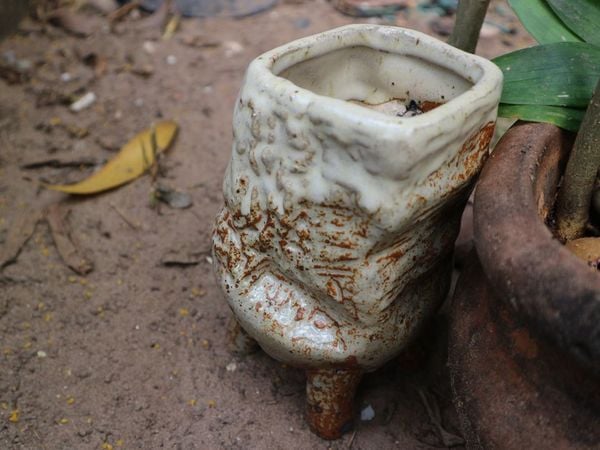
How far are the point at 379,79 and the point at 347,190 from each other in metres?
0.38

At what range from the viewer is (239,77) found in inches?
106

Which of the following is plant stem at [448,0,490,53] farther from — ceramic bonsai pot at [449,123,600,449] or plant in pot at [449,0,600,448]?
ceramic bonsai pot at [449,123,600,449]

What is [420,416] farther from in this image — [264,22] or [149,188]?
[264,22]

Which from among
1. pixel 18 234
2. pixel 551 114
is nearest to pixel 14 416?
pixel 18 234

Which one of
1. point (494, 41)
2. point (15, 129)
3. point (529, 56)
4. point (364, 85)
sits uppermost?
point (529, 56)

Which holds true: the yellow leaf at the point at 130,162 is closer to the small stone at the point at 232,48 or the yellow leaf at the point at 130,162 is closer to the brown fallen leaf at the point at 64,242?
the brown fallen leaf at the point at 64,242

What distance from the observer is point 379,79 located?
4.45 feet

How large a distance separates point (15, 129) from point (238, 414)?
1.42 metres

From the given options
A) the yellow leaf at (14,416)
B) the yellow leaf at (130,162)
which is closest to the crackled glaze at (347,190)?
the yellow leaf at (14,416)

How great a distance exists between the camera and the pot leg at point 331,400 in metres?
1.32

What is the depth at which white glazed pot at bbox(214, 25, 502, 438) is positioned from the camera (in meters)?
1.04

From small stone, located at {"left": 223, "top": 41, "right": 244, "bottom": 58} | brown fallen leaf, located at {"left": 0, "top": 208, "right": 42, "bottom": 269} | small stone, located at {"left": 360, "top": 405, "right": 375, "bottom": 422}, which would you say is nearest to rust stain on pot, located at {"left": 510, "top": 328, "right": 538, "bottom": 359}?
small stone, located at {"left": 360, "top": 405, "right": 375, "bottom": 422}

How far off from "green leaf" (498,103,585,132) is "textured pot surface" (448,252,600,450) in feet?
0.96

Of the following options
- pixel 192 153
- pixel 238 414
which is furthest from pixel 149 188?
pixel 238 414
